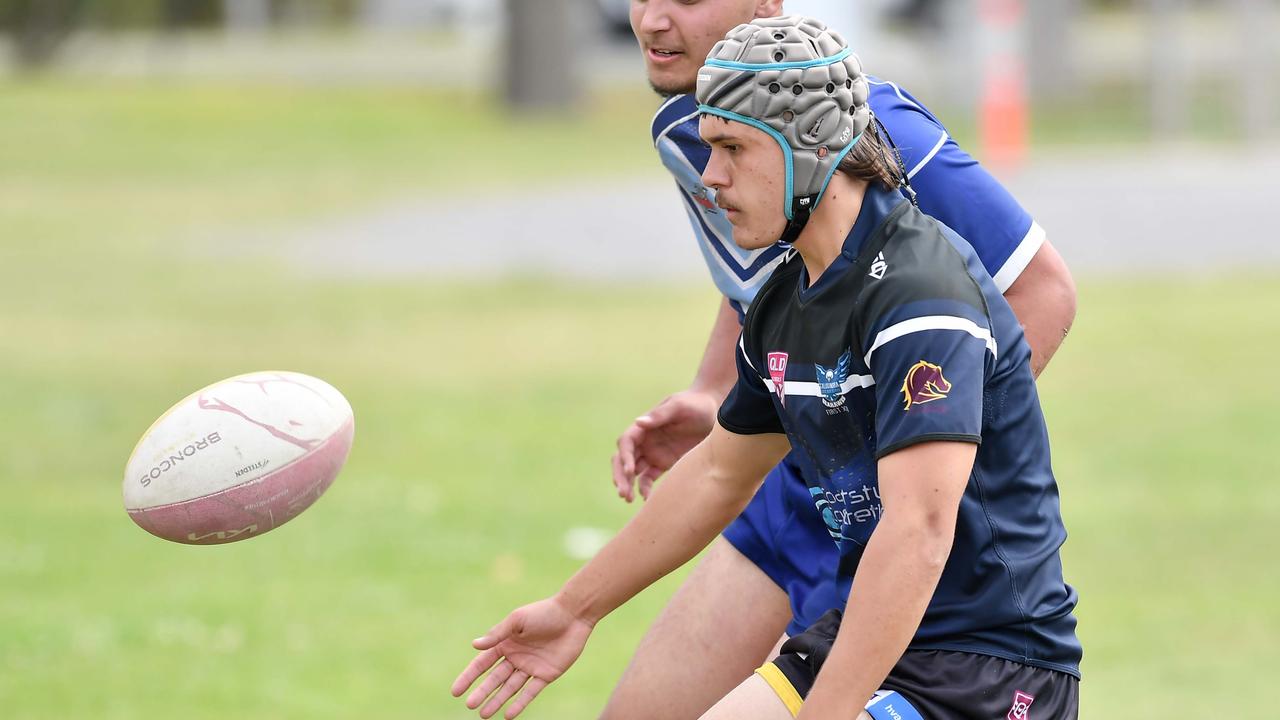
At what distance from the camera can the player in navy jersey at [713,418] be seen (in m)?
3.63

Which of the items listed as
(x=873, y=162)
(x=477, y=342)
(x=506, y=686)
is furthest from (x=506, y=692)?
(x=477, y=342)

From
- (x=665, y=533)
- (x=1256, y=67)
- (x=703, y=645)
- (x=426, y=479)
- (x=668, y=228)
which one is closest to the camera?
(x=665, y=533)

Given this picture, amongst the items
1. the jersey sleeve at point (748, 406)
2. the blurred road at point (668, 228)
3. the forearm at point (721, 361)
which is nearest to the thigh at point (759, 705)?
the jersey sleeve at point (748, 406)

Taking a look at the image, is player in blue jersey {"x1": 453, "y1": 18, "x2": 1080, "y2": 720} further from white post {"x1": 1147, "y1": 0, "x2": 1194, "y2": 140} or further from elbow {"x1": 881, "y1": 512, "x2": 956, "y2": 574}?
white post {"x1": 1147, "y1": 0, "x2": 1194, "y2": 140}

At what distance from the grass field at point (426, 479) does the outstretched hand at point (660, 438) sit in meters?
2.01

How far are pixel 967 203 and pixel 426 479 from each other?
6.00m

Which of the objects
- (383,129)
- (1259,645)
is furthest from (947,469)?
(383,129)

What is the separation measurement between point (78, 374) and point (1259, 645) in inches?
319

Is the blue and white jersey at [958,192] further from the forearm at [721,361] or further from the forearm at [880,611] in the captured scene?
the forearm at [721,361]

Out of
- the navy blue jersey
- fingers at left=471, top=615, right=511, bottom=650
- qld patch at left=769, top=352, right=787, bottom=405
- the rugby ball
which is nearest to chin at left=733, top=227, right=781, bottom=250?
the navy blue jersey

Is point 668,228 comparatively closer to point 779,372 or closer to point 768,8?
point 768,8

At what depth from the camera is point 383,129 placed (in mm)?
26422

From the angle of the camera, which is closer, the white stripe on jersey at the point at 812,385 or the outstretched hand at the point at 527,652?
the white stripe on jersey at the point at 812,385

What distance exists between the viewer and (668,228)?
17.7 metres
